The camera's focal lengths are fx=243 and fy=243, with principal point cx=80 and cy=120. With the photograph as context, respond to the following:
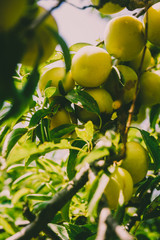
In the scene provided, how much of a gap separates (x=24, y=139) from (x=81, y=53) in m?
0.46

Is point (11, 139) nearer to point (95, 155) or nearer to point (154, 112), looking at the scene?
point (95, 155)

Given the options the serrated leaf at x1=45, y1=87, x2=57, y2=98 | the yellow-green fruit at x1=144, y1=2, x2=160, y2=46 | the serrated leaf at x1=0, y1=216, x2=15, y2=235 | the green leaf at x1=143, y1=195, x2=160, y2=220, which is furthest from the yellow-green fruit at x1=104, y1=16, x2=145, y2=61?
the serrated leaf at x1=0, y1=216, x2=15, y2=235

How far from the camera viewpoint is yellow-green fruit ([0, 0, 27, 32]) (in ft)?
1.16

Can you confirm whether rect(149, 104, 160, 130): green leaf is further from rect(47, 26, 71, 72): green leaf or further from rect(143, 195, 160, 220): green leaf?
rect(47, 26, 71, 72): green leaf

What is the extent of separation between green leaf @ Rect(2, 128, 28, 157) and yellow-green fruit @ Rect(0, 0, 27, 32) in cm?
64

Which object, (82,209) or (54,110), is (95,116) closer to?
(54,110)

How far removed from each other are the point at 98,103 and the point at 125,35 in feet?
0.97

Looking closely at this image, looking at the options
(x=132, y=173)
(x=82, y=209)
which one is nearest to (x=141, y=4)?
(x=132, y=173)

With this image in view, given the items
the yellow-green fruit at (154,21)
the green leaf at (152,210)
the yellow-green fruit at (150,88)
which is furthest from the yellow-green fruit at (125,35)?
the green leaf at (152,210)

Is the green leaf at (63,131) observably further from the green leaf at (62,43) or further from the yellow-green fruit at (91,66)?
the green leaf at (62,43)

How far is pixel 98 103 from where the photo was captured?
1.03m

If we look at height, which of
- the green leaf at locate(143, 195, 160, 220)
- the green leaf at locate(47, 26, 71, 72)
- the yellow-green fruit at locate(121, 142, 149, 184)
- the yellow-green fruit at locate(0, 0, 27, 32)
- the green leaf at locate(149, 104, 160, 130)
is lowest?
the green leaf at locate(143, 195, 160, 220)

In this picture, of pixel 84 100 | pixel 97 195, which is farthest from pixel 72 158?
pixel 97 195

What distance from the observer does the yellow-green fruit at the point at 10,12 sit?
1.16 ft
